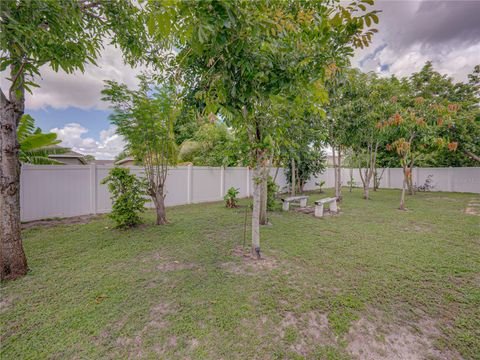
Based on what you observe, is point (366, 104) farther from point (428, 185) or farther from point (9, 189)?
point (428, 185)

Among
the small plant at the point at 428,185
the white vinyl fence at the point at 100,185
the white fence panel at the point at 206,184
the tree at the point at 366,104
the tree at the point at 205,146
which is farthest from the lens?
the small plant at the point at 428,185

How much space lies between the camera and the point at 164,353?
167 centimetres

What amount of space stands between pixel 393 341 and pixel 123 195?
509 centimetres

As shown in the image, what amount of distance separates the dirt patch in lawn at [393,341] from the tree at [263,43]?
2441mm

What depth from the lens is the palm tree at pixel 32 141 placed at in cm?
543

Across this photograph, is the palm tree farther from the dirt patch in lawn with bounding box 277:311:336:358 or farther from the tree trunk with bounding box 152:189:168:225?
the dirt patch in lawn with bounding box 277:311:336:358

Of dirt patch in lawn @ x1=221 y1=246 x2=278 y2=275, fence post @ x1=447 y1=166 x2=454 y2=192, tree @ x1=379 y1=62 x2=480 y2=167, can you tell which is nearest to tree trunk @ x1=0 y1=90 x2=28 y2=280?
dirt patch in lawn @ x1=221 y1=246 x2=278 y2=275

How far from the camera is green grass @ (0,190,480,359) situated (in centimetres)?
177

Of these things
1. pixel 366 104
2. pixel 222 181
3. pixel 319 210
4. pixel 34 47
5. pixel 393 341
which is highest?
pixel 366 104

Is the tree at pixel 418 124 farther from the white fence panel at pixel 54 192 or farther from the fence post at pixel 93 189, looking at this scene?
the white fence panel at pixel 54 192

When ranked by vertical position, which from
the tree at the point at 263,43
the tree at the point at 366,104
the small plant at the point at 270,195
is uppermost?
the tree at the point at 366,104

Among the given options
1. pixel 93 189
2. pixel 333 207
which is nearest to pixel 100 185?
pixel 93 189

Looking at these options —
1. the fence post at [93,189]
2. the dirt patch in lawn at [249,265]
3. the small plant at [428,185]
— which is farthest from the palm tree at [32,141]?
the small plant at [428,185]

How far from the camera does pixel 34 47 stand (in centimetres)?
180
